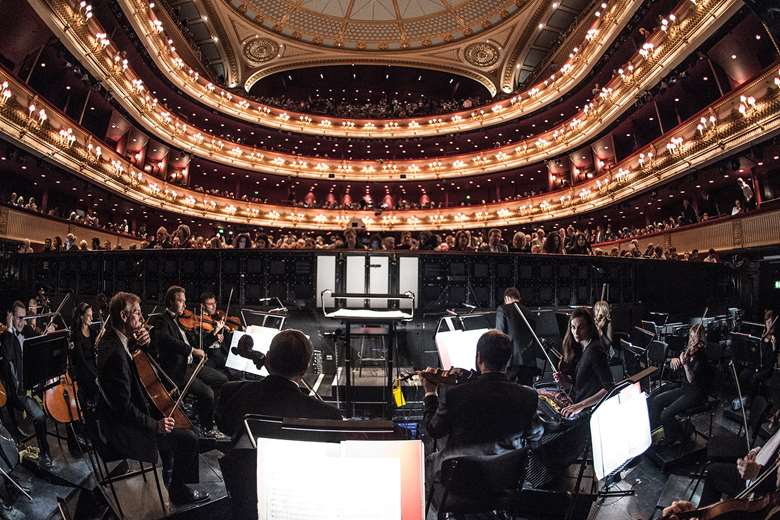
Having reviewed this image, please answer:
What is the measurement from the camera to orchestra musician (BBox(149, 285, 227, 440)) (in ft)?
15.9

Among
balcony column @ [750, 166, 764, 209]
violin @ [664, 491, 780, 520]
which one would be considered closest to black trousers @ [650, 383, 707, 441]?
violin @ [664, 491, 780, 520]

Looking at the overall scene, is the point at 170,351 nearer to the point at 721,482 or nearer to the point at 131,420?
the point at 131,420

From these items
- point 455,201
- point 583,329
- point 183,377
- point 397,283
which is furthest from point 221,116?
point 583,329

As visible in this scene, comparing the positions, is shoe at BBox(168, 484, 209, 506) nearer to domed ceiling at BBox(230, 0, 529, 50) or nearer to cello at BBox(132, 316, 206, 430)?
cello at BBox(132, 316, 206, 430)

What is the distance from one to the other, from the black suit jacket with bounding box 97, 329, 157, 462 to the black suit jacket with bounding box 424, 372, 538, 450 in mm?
2330

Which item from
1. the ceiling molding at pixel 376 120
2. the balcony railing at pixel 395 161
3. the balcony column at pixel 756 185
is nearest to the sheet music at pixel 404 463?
the balcony railing at pixel 395 161

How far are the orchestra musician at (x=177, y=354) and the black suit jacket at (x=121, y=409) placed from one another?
3.95 ft

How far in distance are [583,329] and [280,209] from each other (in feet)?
84.5

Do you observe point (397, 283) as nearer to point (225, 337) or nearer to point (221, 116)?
point (225, 337)

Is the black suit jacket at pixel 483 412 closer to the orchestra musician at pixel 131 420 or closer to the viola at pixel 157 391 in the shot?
the orchestra musician at pixel 131 420

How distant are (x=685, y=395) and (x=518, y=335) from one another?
1.96 metres

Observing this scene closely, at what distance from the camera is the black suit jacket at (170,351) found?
15.8 ft

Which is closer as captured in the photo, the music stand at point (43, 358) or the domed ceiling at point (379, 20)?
the music stand at point (43, 358)

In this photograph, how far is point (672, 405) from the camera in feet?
16.5
